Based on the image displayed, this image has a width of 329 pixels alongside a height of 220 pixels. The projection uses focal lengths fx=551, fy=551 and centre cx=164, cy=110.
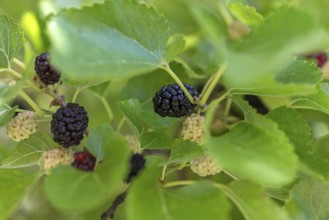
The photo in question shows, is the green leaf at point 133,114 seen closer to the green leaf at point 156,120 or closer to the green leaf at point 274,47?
the green leaf at point 156,120

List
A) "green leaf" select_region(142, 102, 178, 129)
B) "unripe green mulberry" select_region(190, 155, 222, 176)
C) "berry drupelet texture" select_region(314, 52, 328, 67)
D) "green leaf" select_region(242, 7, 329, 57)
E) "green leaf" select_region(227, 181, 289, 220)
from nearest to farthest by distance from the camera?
"green leaf" select_region(242, 7, 329, 57) → "green leaf" select_region(227, 181, 289, 220) → "unripe green mulberry" select_region(190, 155, 222, 176) → "green leaf" select_region(142, 102, 178, 129) → "berry drupelet texture" select_region(314, 52, 328, 67)

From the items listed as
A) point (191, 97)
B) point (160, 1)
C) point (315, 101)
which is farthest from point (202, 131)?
point (160, 1)

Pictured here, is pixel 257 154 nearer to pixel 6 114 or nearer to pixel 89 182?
pixel 89 182

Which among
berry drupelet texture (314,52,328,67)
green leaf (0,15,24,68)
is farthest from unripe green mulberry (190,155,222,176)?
berry drupelet texture (314,52,328,67)

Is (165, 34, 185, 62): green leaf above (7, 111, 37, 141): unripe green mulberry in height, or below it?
above

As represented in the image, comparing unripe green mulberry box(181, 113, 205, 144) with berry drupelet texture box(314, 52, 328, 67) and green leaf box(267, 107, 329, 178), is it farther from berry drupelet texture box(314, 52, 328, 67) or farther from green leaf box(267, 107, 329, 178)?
berry drupelet texture box(314, 52, 328, 67)

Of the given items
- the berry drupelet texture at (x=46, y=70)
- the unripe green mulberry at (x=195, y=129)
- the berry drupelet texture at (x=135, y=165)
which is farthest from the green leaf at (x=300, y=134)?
the berry drupelet texture at (x=46, y=70)

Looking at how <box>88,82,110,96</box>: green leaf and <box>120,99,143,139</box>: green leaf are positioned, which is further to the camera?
<box>88,82,110,96</box>: green leaf

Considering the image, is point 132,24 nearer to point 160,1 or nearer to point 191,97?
point 191,97
